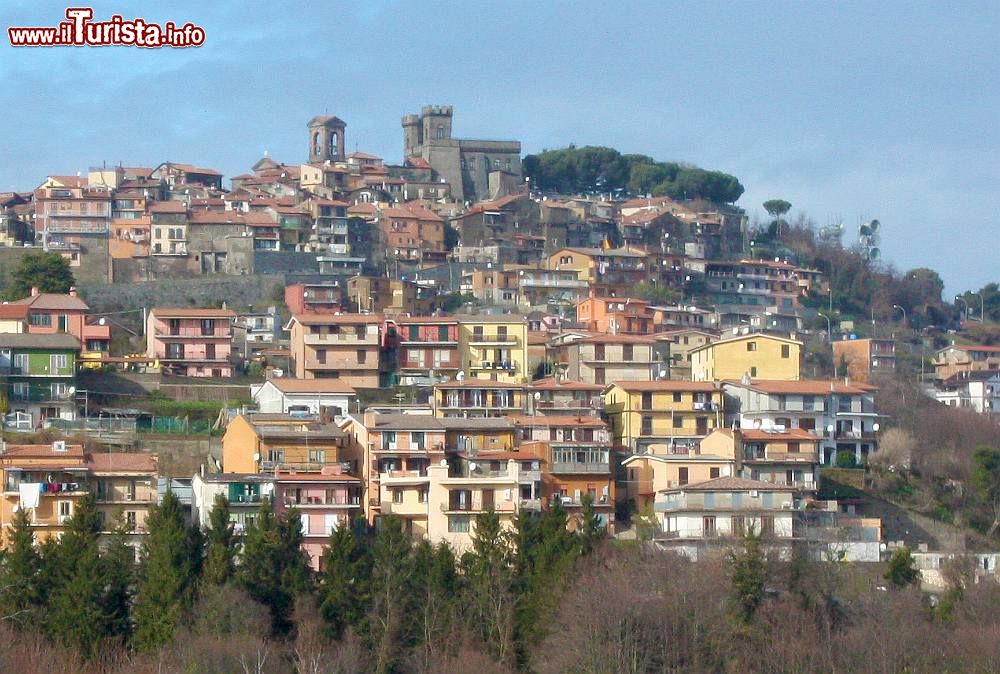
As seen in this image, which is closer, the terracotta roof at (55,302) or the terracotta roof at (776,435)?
the terracotta roof at (776,435)

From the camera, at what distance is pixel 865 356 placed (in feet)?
262

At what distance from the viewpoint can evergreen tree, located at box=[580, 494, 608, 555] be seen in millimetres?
48531

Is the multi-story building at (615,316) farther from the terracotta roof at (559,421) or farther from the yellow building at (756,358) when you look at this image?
the terracotta roof at (559,421)

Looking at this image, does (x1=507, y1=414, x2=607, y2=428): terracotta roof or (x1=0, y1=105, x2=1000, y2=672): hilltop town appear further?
(x1=507, y1=414, x2=607, y2=428): terracotta roof

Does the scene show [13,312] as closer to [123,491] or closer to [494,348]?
[123,491]

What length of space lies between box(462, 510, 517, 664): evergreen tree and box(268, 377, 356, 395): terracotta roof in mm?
13405

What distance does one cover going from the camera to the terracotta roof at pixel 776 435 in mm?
57406

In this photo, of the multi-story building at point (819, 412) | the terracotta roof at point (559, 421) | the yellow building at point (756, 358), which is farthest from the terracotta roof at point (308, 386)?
the yellow building at point (756, 358)

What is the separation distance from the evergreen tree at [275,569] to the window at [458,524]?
6249 mm

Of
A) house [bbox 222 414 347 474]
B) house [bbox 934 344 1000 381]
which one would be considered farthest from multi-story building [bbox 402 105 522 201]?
house [bbox 222 414 347 474]

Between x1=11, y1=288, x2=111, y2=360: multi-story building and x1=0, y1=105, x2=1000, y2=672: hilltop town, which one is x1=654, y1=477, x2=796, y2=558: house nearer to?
x1=0, y1=105, x2=1000, y2=672: hilltop town

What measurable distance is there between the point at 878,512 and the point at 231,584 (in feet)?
64.1

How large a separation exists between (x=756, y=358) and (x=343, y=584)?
958 inches

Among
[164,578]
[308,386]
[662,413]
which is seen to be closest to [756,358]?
[662,413]
